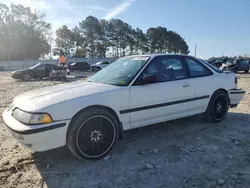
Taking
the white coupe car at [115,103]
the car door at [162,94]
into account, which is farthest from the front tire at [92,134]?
the car door at [162,94]

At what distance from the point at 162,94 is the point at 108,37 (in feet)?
186

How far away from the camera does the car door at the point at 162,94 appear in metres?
3.74

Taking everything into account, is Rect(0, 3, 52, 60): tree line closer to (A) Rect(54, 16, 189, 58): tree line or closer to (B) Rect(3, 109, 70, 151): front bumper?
(A) Rect(54, 16, 189, 58): tree line

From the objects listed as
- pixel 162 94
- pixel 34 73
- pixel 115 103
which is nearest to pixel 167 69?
pixel 162 94

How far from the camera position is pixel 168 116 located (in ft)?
13.6

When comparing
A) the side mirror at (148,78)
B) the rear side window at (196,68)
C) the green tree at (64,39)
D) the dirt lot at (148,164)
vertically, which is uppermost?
the green tree at (64,39)

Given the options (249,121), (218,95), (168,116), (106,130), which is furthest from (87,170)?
(249,121)

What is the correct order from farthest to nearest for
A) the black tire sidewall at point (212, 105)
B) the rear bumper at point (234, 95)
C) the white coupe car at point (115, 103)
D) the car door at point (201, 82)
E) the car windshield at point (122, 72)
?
the rear bumper at point (234, 95)
the black tire sidewall at point (212, 105)
the car door at point (201, 82)
the car windshield at point (122, 72)
the white coupe car at point (115, 103)

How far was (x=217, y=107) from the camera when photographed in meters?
4.90

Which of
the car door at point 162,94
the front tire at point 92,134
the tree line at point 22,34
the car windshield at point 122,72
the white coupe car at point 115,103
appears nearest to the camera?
the white coupe car at point 115,103

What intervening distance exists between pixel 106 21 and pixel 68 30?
9.41 m

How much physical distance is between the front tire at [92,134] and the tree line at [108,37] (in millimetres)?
54307

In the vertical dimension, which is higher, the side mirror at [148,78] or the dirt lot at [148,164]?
the side mirror at [148,78]

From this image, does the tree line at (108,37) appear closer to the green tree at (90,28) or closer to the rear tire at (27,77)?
the green tree at (90,28)
